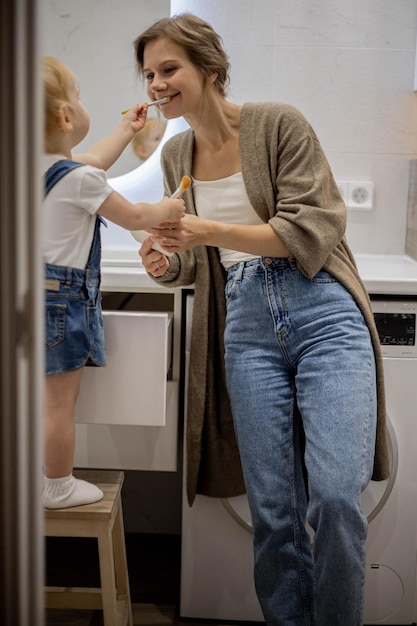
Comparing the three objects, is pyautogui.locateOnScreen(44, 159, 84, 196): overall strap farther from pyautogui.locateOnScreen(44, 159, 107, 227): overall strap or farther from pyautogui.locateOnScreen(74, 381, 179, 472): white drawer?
pyautogui.locateOnScreen(74, 381, 179, 472): white drawer

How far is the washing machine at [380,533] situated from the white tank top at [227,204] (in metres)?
0.25

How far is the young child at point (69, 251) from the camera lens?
4.62ft

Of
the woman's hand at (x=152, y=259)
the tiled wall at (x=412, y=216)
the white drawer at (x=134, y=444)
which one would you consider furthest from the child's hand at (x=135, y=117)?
the tiled wall at (x=412, y=216)

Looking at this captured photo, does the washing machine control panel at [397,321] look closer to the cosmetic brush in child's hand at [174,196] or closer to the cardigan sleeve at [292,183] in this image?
the cardigan sleeve at [292,183]

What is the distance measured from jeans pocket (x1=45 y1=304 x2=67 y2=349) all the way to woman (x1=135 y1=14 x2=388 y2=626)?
0.26 m

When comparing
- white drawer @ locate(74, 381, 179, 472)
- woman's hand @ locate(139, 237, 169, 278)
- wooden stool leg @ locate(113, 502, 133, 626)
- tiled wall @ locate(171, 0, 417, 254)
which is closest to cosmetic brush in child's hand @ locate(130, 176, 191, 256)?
woman's hand @ locate(139, 237, 169, 278)

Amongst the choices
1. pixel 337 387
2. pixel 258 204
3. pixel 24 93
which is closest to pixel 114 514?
pixel 337 387

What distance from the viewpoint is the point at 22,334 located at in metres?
0.60

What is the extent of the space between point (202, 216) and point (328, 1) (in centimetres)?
99

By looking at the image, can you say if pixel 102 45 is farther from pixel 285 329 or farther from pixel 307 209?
pixel 285 329

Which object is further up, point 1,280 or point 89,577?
point 1,280

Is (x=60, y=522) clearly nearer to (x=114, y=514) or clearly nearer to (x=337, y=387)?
(x=114, y=514)

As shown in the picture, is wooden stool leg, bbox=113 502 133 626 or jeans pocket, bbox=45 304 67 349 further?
wooden stool leg, bbox=113 502 133 626

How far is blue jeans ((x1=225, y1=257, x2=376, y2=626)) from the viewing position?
1456mm
